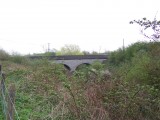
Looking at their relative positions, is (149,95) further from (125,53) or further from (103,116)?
(125,53)

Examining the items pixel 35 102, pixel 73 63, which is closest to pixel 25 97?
pixel 35 102

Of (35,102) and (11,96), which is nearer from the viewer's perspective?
(11,96)

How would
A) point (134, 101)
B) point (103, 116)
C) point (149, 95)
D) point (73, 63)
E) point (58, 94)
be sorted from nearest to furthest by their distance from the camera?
1. point (103, 116)
2. point (134, 101)
3. point (149, 95)
4. point (58, 94)
5. point (73, 63)

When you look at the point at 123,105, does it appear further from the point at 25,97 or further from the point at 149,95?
the point at 25,97

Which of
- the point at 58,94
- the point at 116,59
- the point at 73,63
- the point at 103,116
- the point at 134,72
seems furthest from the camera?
the point at 73,63

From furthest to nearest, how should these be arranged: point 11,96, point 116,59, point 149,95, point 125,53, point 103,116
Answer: point 116,59, point 125,53, point 149,95, point 103,116, point 11,96

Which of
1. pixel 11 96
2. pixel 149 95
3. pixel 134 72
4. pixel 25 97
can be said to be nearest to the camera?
pixel 11 96

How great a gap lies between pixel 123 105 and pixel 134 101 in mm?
382

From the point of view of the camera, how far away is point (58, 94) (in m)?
8.67

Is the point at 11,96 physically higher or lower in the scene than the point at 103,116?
higher

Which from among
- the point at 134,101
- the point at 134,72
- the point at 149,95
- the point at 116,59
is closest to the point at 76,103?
the point at 134,101

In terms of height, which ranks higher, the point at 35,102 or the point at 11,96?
the point at 11,96

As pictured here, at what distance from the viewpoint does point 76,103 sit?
22.6 ft

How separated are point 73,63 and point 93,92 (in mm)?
41444
